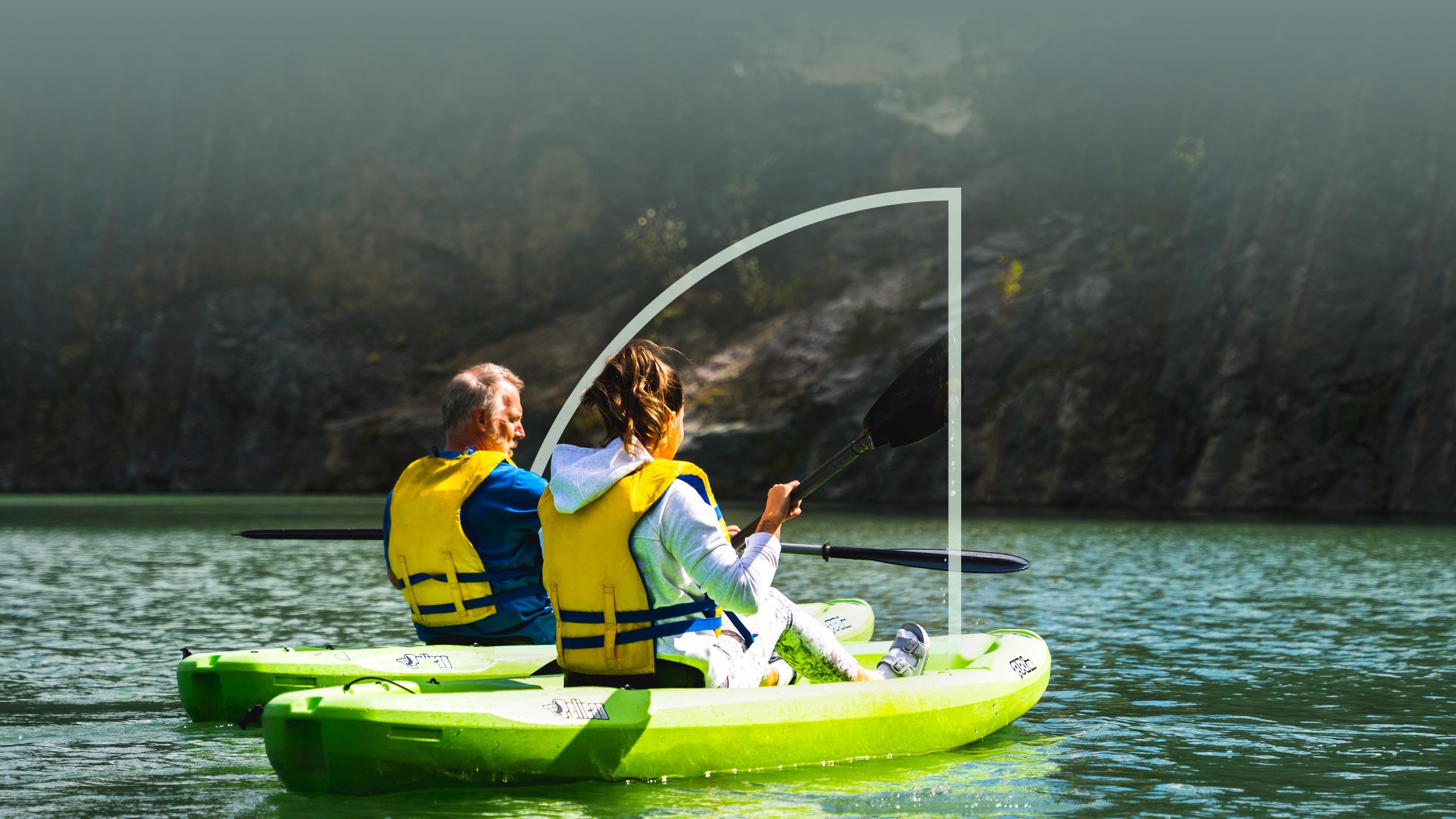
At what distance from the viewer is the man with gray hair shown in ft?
21.7

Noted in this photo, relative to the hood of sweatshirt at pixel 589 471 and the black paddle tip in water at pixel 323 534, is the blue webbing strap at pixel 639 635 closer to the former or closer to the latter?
the hood of sweatshirt at pixel 589 471

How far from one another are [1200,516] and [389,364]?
132 ft

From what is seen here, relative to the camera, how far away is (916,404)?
727cm

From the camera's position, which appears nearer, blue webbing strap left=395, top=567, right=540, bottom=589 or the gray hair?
the gray hair

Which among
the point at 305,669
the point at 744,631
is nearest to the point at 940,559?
the point at 744,631

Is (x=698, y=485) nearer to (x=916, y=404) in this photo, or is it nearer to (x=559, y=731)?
(x=559, y=731)

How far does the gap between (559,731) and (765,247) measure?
2307 inches

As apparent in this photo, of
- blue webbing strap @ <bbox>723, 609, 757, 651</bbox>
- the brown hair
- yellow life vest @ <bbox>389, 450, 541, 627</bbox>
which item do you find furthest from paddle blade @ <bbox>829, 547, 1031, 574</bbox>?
the brown hair

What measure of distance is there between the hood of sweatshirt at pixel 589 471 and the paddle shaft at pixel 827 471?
95 cm

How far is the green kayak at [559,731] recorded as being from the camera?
5.38 meters

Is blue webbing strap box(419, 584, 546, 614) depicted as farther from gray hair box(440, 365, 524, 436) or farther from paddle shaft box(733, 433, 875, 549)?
paddle shaft box(733, 433, 875, 549)

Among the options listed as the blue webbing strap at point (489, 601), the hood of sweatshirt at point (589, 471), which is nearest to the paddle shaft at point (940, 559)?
the blue webbing strap at point (489, 601)

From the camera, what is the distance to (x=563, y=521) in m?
5.38

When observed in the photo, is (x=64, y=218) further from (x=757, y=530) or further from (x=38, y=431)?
(x=757, y=530)
